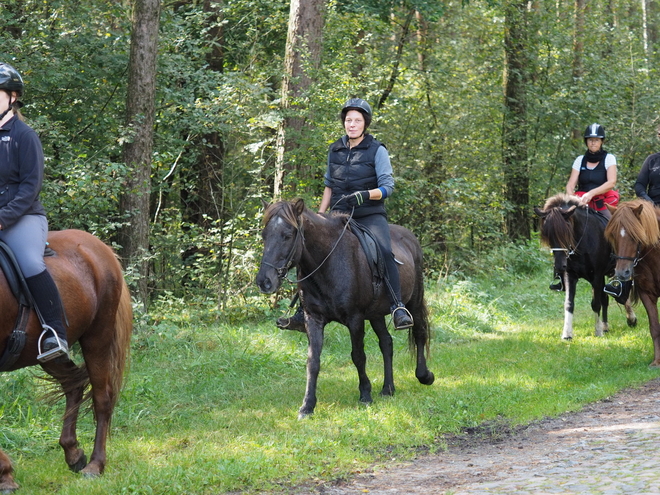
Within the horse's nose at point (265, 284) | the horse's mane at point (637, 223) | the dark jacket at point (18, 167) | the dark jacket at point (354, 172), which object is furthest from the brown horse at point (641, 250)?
the dark jacket at point (18, 167)

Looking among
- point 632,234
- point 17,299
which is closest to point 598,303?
point 632,234

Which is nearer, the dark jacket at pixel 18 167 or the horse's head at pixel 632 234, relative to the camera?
the dark jacket at pixel 18 167

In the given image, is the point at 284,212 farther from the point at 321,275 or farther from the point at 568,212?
the point at 568,212

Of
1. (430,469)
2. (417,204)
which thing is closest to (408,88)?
(417,204)

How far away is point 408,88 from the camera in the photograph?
1845 centimetres

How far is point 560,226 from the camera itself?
11641mm

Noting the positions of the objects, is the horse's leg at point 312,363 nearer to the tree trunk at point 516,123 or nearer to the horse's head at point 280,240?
the horse's head at point 280,240

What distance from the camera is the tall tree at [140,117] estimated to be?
38.4 feet

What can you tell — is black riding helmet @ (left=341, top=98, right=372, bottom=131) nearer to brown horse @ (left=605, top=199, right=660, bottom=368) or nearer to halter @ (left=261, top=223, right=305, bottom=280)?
halter @ (left=261, top=223, right=305, bottom=280)

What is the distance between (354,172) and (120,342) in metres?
3.14

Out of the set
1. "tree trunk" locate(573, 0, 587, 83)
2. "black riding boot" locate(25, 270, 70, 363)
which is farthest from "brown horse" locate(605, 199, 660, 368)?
"tree trunk" locate(573, 0, 587, 83)

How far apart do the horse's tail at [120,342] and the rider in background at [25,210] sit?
0.77m

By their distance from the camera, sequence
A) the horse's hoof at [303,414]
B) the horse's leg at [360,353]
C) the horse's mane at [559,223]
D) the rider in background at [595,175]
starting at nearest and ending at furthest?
the horse's hoof at [303,414], the horse's leg at [360,353], the horse's mane at [559,223], the rider in background at [595,175]

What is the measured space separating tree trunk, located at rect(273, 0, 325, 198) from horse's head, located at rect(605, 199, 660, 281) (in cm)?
531
